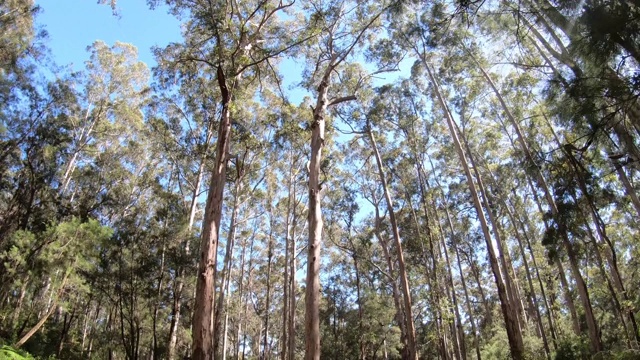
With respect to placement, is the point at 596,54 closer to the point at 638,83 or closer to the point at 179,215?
the point at 638,83

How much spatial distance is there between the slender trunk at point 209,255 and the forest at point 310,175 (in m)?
0.03

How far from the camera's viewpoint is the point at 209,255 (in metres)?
5.68

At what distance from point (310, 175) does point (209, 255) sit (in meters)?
2.30

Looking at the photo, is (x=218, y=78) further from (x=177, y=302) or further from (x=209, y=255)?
(x=177, y=302)

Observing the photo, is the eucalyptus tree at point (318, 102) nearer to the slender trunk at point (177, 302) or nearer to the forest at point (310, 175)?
the forest at point (310, 175)

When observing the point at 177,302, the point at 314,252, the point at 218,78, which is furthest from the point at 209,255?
the point at 177,302

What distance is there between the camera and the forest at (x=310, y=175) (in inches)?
243

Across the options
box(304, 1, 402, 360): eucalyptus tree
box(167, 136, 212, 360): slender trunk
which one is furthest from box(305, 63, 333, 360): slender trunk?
box(167, 136, 212, 360): slender trunk

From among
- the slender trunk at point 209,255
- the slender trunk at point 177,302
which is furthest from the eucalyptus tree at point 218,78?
the slender trunk at point 177,302

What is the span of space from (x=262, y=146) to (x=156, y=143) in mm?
4340

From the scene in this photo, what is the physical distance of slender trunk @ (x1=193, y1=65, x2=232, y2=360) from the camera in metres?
5.04

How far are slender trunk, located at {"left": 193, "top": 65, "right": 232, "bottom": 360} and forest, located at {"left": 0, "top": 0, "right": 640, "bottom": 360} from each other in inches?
1.1

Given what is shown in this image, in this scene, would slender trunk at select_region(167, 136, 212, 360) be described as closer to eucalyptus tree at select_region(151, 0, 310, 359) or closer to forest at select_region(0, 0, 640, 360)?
forest at select_region(0, 0, 640, 360)

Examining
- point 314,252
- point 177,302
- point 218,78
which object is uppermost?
point 218,78
